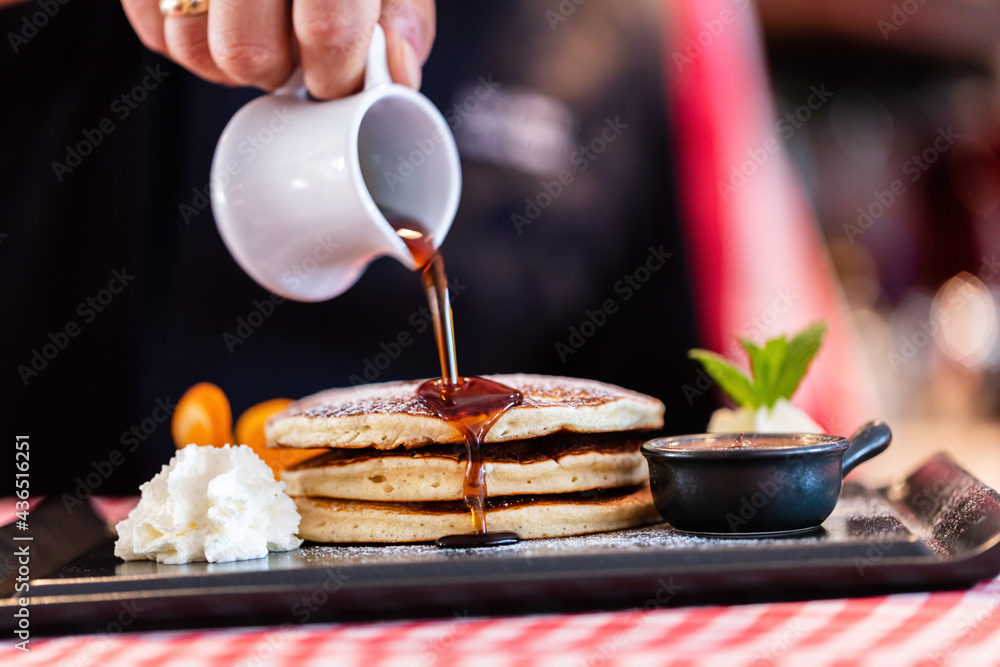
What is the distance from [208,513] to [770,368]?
1.17 m

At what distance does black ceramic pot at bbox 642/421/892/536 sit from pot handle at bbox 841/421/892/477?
15cm

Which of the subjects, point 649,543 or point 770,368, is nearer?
point 649,543

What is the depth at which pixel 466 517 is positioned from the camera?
1502 mm

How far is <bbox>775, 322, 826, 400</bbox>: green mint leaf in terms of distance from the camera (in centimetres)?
Answer: 186

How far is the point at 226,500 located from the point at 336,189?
0.52 m

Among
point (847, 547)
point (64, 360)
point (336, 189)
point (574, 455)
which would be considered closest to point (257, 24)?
point (336, 189)

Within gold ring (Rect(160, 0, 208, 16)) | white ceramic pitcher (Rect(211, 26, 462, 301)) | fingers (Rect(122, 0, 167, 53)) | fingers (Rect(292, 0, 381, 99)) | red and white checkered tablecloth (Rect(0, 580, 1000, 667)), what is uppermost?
fingers (Rect(122, 0, 167, 53))

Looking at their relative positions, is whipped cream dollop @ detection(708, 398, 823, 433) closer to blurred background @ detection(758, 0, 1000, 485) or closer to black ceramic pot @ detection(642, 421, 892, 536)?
black ceramic pot @ detection(642, 421, 892, 536)

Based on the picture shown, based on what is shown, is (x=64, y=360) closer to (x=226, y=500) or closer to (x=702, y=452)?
(x=226, y=500)

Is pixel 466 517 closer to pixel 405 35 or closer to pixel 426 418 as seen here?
pixel 426 418

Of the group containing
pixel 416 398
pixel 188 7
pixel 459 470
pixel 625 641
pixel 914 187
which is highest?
pixel 188 7

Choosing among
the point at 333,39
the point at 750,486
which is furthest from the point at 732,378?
the point at 333,39

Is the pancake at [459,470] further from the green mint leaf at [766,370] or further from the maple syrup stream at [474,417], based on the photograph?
the green mint leaf at [766,370]

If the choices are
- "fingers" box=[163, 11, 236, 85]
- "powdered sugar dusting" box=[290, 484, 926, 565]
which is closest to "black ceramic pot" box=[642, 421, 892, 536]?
"powdered sugar dusting" box=[290, 484, 926, 565]
